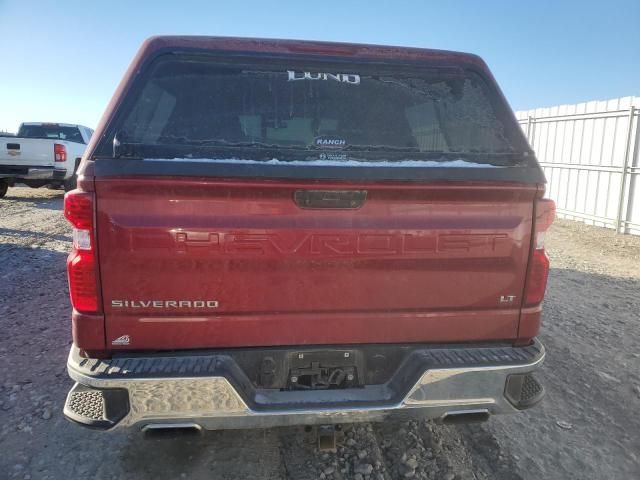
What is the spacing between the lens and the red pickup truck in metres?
A: 1.92

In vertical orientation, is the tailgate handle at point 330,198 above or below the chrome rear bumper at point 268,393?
above

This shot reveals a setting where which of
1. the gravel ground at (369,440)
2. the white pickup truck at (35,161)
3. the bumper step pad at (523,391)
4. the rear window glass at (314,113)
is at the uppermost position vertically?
the rear window glass at (314,113)

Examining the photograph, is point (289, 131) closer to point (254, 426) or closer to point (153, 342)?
point (153, 342)

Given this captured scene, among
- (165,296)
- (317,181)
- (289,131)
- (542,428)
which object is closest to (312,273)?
(317,181)

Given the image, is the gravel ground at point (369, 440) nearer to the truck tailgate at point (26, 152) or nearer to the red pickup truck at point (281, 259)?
the red pickup truck at point (281, 259)

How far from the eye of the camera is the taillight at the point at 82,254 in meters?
1.87

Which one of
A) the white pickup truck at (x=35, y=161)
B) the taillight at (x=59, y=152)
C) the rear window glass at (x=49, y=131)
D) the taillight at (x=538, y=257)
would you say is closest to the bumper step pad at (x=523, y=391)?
the taillight at (x=538, y=257)

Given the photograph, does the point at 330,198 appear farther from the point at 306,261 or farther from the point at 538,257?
the point at 538,257

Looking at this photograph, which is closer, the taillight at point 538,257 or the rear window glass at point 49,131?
the taillight at point 538,257

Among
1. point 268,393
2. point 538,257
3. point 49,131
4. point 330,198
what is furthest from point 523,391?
point 49,131

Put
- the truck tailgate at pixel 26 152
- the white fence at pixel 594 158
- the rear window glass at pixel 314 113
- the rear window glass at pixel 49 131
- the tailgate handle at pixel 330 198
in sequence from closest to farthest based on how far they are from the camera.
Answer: the tailgate handle at pixel 330 198 → the rear window glass at pixel 314 113 → the white fence at pixel 594 158 → the truck tailgate at pixel 26 152 → the rear window glass at pixel 49 131

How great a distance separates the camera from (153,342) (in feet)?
6.59

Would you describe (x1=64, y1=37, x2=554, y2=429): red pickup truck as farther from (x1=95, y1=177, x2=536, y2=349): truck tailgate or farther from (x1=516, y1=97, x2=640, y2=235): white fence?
(x1=516, y1=97, x2=640, y2=235): white fence

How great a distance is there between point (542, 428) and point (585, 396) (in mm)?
658
